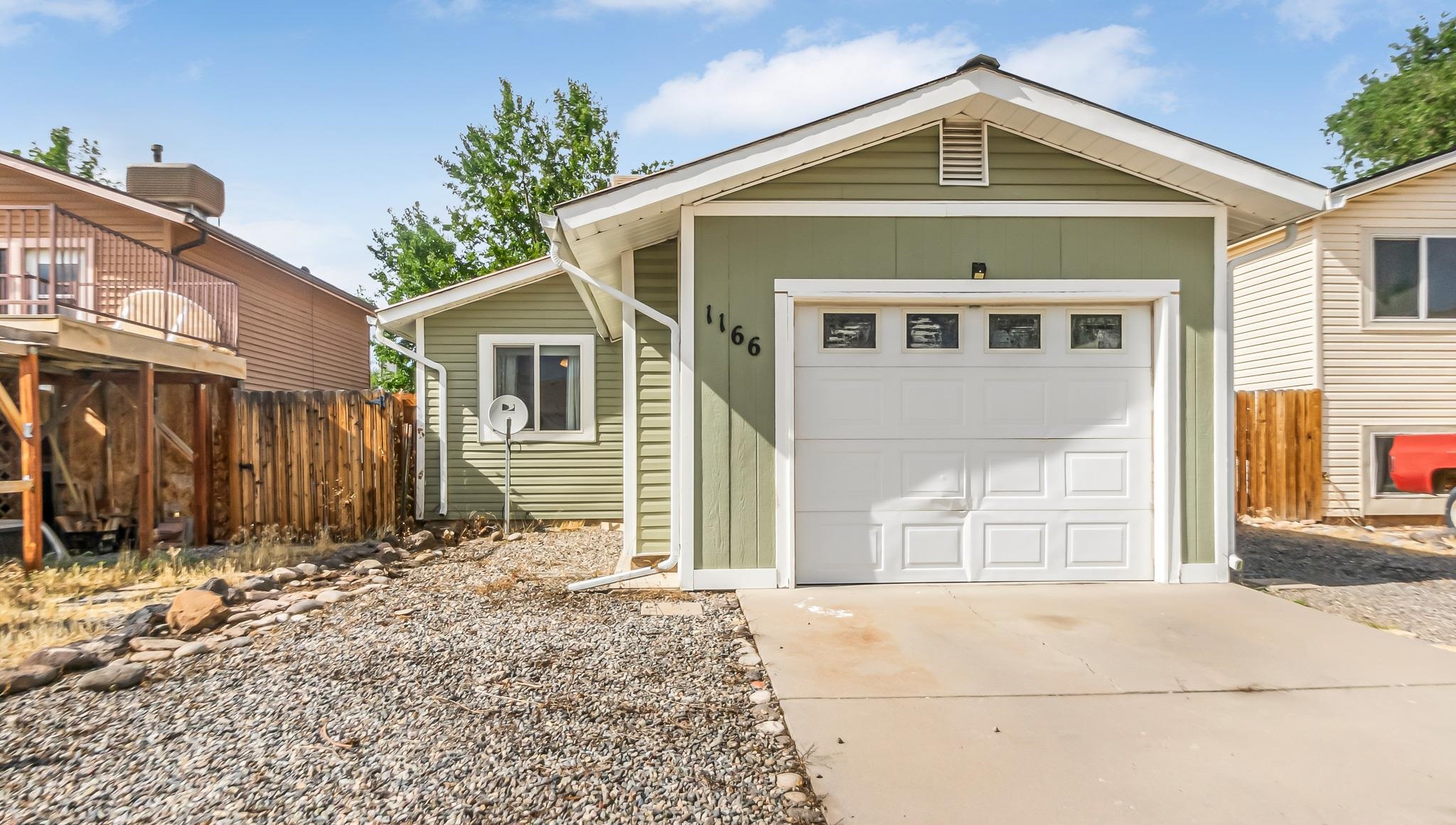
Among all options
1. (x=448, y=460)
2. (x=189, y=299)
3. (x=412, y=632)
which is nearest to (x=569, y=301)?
(x=448, y=460)

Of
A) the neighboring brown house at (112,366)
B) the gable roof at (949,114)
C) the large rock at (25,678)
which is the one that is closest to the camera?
the large rock at (25,678)

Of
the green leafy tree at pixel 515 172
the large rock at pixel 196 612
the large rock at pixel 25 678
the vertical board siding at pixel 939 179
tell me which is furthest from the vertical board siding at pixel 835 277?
the green leafy tree at pixel 515 172

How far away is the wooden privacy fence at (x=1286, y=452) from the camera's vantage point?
9.20m

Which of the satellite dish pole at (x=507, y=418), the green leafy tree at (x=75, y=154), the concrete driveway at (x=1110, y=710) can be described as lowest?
the concrete driveway at (x=1110, y=710)

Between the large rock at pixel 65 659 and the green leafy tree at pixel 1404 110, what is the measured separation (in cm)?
2783

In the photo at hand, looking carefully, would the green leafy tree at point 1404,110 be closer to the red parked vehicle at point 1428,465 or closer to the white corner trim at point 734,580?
the red parked vehicle at point 1428,465

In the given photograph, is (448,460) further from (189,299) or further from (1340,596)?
(1340,596)

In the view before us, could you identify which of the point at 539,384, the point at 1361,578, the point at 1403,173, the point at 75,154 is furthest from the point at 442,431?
the point at 75,154

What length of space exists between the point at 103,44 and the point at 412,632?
1781 cm

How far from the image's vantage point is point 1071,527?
5.52 meters

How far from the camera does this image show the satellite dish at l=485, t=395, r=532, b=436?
9016mm

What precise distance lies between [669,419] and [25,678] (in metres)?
4.14

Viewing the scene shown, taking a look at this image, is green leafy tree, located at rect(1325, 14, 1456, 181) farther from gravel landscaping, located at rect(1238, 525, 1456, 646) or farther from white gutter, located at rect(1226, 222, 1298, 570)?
white gutter, located at rect(1226, 222, 1298, 570)

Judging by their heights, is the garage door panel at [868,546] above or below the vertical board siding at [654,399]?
below
